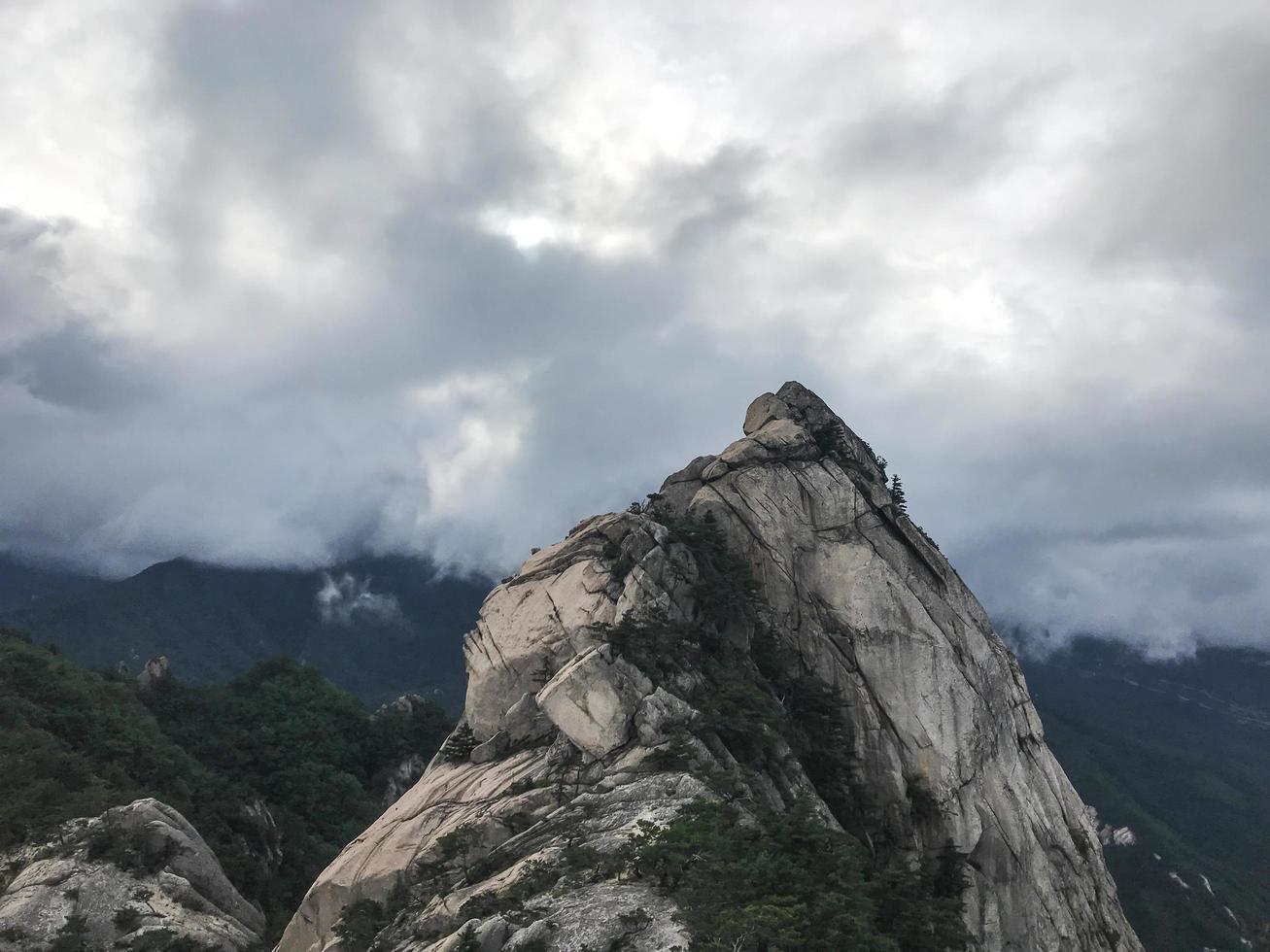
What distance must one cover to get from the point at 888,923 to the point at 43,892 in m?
42.5

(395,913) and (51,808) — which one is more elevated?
(51,808)

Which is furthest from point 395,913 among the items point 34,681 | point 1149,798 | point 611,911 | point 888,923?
point 1149,798

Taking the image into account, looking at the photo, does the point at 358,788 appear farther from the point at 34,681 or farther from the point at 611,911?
the point at 611,911

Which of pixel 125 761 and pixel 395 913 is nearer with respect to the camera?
pixel 395 913

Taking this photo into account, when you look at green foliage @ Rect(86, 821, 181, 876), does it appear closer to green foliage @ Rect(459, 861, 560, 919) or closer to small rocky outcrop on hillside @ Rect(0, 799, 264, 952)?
small rocky outcrop on hillside @ Rect(0, 799, 264, 952)

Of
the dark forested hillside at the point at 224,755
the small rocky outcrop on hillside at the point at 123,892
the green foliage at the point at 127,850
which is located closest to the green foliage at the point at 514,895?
the small rocky outcrop on hillside at the point at 123,892

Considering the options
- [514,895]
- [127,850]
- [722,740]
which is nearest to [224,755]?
[127,850]

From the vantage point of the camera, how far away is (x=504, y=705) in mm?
55500

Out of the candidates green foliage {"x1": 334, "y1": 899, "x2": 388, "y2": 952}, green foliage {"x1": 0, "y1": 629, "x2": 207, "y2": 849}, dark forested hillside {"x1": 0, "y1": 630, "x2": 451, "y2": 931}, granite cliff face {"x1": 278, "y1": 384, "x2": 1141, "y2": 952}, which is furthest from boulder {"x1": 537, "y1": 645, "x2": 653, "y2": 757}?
green foliage {"x1": 0, "y1": 629, "x2": 207, "y2": 849}

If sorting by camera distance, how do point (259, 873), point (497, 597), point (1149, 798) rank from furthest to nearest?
point (1149, 798) < point (259, 873) < point (497, 597)

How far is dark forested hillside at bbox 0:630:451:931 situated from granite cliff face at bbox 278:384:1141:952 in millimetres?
25009

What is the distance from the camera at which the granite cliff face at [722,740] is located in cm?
4047

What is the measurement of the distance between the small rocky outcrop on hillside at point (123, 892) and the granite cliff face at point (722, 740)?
24.7 feet

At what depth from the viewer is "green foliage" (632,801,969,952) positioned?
3078 cm
